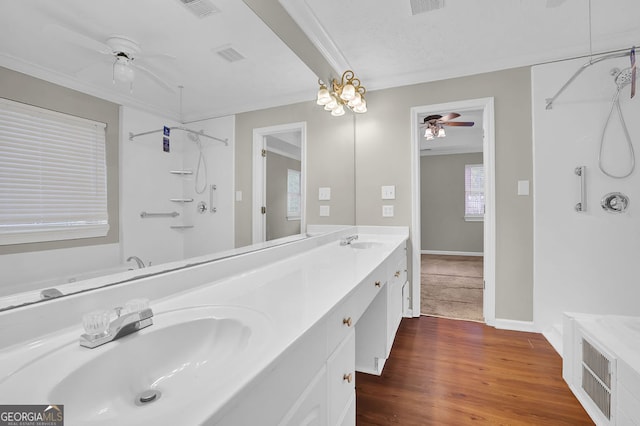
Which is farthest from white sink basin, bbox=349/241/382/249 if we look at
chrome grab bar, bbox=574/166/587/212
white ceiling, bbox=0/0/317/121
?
chrome grab bar, bbox=574/166/587/212

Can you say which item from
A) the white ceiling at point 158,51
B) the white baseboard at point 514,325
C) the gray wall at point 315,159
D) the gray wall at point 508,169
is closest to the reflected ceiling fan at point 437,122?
the gray wall at point 508,169

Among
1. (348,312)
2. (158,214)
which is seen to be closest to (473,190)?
(348,312)

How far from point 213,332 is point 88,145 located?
562 mm

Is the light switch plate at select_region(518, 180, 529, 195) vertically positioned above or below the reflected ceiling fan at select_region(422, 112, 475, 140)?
below

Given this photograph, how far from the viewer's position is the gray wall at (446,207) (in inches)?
255

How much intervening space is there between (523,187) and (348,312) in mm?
2333

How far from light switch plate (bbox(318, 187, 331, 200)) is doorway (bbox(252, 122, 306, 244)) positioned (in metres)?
0.26

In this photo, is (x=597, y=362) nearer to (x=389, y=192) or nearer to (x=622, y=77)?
(x=389, y=192)

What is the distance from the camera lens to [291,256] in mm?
1744

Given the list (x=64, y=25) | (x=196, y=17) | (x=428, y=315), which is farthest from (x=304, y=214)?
(x=428, y=315)

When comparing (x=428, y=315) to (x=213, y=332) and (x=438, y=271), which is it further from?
(x=213, y=332)

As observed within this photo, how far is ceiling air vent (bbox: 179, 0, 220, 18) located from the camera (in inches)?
40.3

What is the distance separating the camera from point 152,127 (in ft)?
2.76

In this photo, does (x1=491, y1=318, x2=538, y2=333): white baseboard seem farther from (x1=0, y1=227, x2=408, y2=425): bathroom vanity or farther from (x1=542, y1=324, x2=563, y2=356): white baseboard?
(x1=0, y1=227, x2=408, y2=425): bathroom vanity
